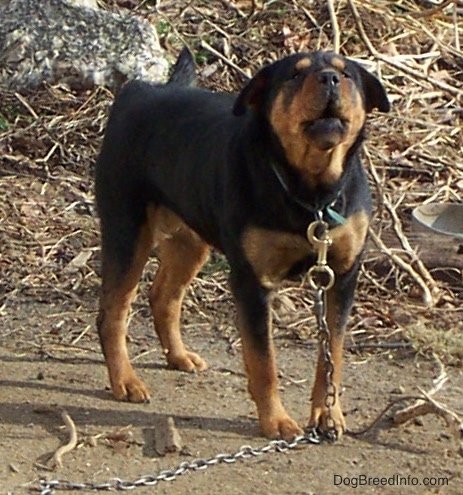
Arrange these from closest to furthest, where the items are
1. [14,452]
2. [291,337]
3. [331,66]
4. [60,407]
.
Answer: [331,66], [14,452], [60,407], [291,337]

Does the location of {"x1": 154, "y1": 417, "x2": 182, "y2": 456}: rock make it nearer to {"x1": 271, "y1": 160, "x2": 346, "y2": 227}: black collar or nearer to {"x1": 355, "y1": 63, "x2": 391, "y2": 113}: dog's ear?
{"x1": 271, "y1": 160, "x2": 346, "y2": 227}: black collar

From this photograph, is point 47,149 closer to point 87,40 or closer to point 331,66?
point 87,40

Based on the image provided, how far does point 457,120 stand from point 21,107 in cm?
317

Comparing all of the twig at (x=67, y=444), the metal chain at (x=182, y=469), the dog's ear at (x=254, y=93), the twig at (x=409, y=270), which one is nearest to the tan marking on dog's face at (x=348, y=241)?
the dog's ear at (x=254, y=93)

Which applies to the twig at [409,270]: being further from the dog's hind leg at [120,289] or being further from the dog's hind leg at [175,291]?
the dog's hind leg at [120,289]

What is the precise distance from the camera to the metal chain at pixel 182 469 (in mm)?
4477

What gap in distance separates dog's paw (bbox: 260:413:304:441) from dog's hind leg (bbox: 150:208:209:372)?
928 mm

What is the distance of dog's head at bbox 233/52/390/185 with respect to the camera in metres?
4.36

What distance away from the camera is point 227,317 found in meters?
6.56

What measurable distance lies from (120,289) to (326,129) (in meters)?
1.50

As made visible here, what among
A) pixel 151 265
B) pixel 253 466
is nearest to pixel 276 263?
pixel 253 466

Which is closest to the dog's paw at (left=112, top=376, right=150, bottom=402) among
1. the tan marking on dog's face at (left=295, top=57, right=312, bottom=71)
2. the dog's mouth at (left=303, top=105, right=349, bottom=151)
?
the dog's mouth at (left=303, top=105, right=349, bottom=151)

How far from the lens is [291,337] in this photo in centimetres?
629

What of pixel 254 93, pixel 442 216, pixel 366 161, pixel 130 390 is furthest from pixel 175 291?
pixel 442 216
